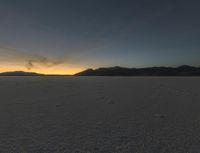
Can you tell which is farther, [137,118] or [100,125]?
[137,118]

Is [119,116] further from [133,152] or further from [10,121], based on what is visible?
[10,121]

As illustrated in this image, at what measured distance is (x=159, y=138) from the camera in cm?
369

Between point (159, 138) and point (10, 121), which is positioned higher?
point (10, 121)

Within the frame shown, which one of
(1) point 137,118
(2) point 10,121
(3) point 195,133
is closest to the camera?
(3) point 195,133

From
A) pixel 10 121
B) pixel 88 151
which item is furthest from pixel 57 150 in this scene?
pixel 10 121

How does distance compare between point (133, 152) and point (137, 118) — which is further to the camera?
point (137, 118)

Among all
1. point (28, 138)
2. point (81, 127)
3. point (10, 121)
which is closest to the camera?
point (28, 138)

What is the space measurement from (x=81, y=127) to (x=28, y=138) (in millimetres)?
1371

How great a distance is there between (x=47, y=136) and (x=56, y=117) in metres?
1.61

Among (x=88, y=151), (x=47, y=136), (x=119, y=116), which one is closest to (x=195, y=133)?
(x=119, y=116)

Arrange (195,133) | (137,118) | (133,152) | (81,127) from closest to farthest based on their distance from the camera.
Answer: (133,152), (195,133), (81,127), (137,118)

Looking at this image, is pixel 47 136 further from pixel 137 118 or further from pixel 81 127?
pixel 137 118

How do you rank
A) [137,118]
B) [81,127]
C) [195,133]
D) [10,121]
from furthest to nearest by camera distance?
[137,118]
[10,121]
[81,127]
[195,133]

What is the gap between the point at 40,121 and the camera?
4.95 meters
